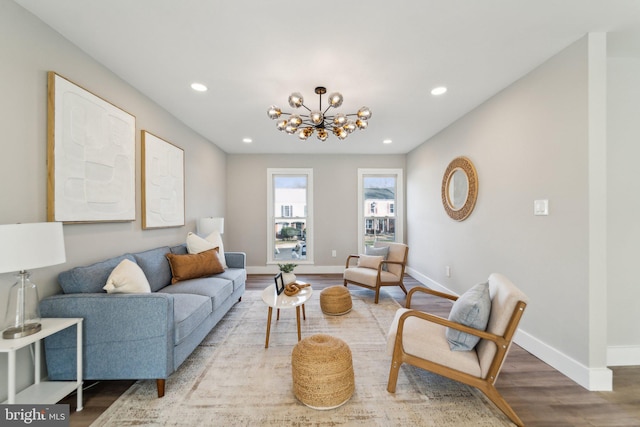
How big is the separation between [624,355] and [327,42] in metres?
3.61

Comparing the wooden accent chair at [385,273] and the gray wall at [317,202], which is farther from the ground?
the gray wall at [317,202]

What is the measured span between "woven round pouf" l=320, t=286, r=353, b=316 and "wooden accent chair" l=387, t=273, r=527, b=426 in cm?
125

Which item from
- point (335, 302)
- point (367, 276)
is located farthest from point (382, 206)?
point (335, 302)

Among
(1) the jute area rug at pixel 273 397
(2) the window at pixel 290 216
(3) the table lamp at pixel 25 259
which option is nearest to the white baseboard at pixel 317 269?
(2) the window at pixel 290 216

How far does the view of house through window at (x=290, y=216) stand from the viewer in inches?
212

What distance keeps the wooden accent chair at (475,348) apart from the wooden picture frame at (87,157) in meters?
2.69

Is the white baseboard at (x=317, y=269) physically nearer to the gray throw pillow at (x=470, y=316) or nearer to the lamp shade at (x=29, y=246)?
the gray throw pillow at (x=470, y=316)

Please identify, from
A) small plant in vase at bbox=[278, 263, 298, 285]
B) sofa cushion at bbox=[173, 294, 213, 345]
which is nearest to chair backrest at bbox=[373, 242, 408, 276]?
small plant in vase at bbox=[278, 263, 298, 285]

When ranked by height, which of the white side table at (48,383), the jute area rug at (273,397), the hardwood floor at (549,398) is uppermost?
the white side table at (48,383)

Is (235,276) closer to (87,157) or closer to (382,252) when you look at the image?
(87,157)

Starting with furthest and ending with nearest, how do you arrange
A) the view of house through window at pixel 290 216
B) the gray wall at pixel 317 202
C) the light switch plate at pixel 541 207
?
the view of house through window at pixel 290 216, the gray wall at pixel 317 202, the light switch plate at pixel 541 207

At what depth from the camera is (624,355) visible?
2057 mm

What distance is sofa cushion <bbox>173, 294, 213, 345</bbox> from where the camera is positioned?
1851 millimetres

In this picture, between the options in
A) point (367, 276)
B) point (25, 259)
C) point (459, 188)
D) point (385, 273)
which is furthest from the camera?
point (385, 273)
